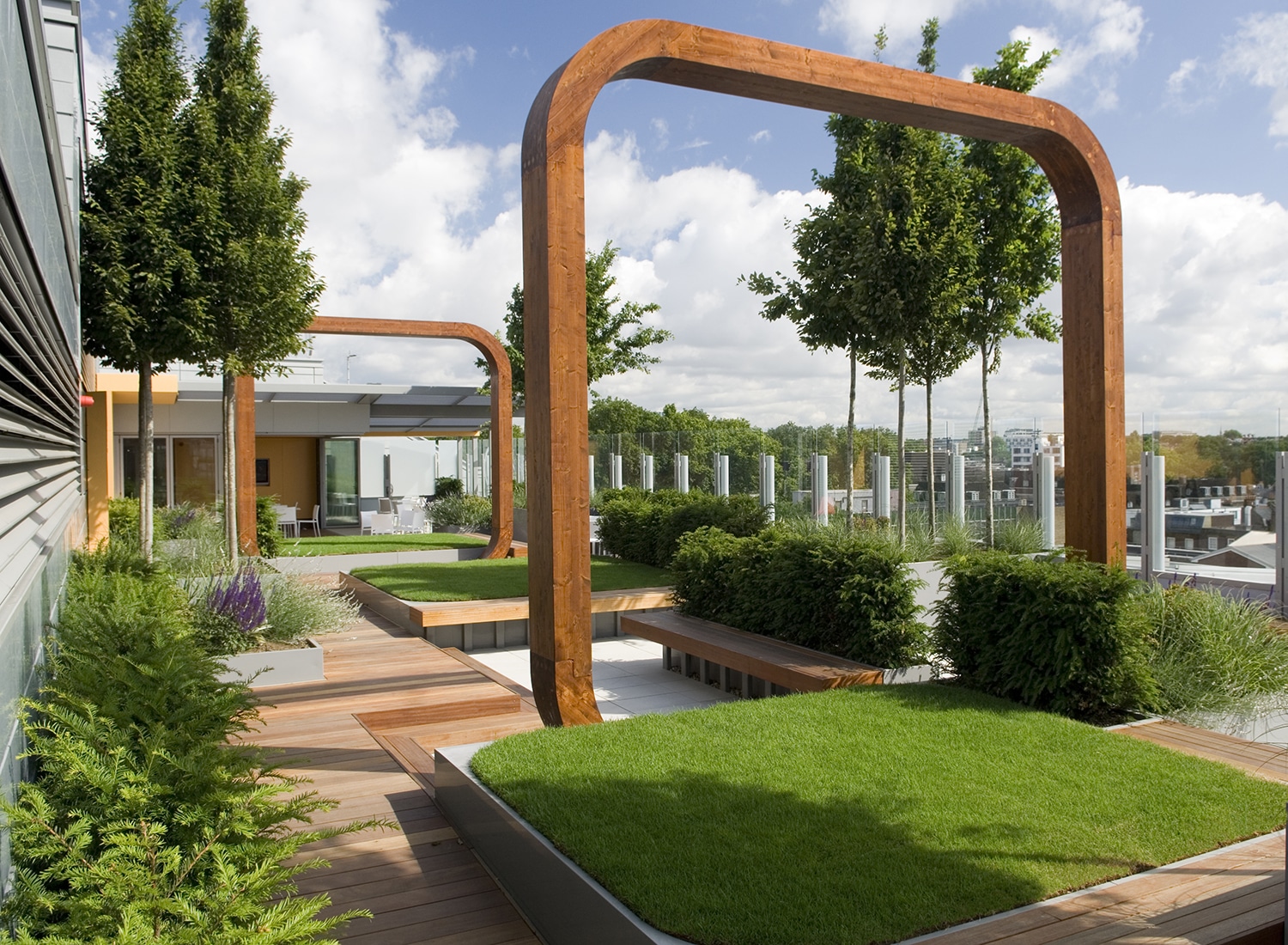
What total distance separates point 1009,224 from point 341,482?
1724 cm

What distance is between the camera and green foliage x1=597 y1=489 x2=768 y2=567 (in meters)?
11.3

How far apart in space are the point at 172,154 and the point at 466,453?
64.5ft

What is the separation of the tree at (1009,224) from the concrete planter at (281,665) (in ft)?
27.1

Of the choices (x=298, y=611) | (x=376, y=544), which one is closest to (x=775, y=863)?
(x=298, y=611)

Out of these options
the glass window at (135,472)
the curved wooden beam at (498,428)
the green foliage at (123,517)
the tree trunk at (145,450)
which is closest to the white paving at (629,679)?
the tree trunk at (145,450)

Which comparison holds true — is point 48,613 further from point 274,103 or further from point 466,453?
point 466,453

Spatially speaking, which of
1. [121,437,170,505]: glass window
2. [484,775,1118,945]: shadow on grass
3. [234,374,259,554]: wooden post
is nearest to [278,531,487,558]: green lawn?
[234,374,259,554]: wooden post

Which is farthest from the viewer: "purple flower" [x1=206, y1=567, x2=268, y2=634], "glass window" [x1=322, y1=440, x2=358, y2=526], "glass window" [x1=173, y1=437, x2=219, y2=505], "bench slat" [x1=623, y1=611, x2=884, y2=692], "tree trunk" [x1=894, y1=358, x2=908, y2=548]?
"glass window" [x1=322, y1=440, x2=358, y2=526]

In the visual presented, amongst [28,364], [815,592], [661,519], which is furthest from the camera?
[661,519]

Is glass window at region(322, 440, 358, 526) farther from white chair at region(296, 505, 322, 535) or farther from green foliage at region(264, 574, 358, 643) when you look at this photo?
green foliage at region(264, 574, 358, 643)

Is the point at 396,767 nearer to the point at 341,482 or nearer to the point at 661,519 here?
the point at 661,519

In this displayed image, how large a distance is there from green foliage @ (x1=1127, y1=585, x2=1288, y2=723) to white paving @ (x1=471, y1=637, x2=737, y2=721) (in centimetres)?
288

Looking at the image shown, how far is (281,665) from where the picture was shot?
7.16 meters

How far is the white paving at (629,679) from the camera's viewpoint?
722 centimetres
